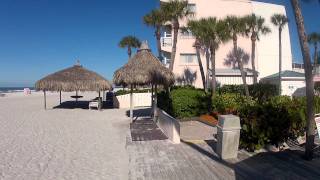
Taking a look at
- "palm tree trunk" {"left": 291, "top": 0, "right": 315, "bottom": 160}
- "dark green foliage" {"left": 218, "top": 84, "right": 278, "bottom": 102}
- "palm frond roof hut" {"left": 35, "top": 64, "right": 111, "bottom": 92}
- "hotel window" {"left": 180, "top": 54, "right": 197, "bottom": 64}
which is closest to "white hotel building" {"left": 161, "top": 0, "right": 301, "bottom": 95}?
"hotel window" {"left": 180, "top": 54, "right": 197, "bottom": 64}

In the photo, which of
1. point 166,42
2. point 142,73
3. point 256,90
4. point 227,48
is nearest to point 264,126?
point 142,73

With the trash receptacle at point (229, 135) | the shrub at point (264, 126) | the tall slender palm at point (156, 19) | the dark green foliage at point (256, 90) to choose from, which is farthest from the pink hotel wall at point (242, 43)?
the trash receptacle at point (229, 135)

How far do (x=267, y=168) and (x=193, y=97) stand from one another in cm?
1063

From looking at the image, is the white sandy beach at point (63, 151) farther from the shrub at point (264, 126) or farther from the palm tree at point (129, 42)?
the palm tree at point (129, 42)

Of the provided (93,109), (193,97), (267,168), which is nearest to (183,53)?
(93,109)

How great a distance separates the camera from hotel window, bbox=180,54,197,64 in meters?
32.7

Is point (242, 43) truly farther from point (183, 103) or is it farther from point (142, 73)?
point (142, 73)

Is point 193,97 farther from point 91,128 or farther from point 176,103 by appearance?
point 91,128

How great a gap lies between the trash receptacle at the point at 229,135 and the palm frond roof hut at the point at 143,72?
7818 millimetres

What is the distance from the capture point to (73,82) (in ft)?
76.8

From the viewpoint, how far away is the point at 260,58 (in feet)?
111

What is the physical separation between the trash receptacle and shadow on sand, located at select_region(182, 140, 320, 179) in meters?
0.22

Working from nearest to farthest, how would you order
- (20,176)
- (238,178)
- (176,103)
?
(238,178) → (20,176) → (176,103)

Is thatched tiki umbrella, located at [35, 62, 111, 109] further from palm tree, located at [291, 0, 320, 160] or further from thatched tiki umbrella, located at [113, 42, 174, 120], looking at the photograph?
palm tree, located at [291, 0, 320, 160]
